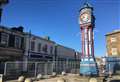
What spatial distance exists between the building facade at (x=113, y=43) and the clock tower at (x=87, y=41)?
2014 centimetres

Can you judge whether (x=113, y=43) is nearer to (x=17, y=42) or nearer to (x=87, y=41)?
(x=87, y=41)

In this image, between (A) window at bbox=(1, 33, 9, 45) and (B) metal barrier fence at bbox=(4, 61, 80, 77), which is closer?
(B) metal barrier fence at bbox=(4, 61, 80, 77)

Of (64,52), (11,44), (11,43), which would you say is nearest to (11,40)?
(11,43)

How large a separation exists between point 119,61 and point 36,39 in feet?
61.2

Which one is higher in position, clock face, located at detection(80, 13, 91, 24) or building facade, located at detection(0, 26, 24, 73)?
clock face, located at detection(80, 13, 91, 24)

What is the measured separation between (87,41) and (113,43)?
21.9 m

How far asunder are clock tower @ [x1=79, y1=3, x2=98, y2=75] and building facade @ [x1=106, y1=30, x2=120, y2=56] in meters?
20.1

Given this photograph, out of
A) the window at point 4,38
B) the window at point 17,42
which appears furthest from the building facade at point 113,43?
the window at point 4,38

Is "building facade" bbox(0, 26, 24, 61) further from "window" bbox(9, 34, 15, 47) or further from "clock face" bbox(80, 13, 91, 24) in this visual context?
"clock face" bbox(80, 13, 91, 24)

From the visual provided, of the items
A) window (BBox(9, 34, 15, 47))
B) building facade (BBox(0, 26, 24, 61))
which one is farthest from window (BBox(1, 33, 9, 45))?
window (BBox(9, 34, 15, 47))

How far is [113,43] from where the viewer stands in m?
Result: 48.1

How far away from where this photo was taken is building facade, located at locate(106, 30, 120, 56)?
47250mm

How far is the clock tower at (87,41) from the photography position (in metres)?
26.9

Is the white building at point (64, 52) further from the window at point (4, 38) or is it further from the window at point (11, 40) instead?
the window at point (4, 38)
